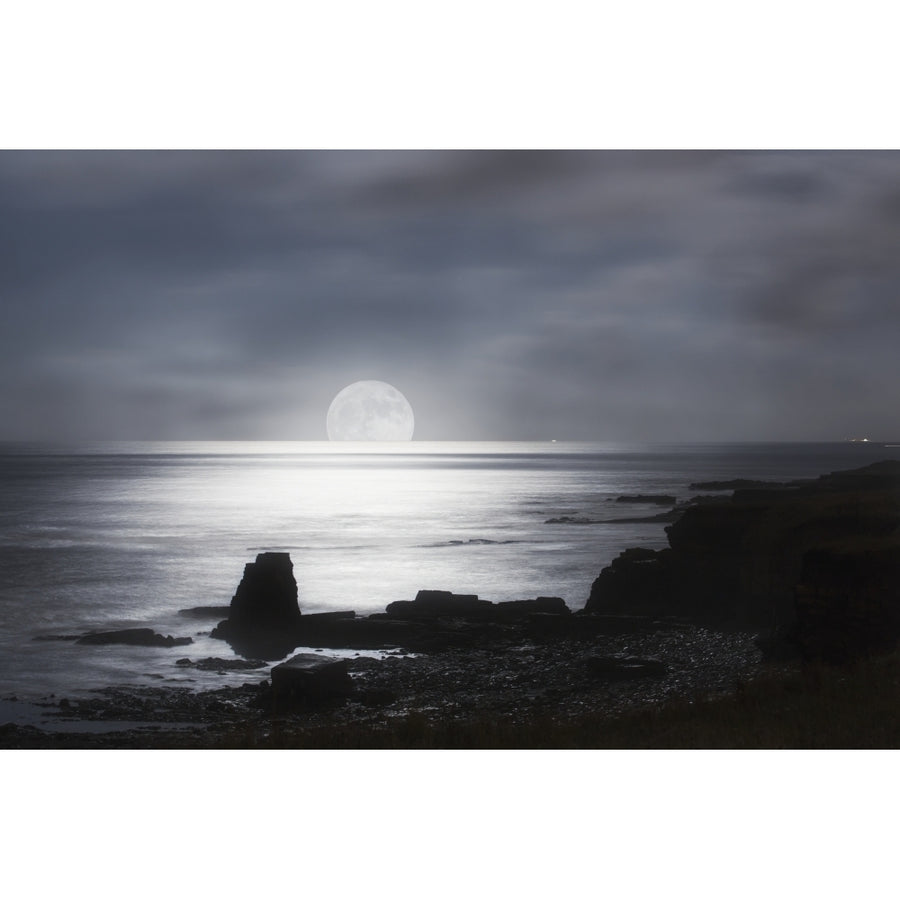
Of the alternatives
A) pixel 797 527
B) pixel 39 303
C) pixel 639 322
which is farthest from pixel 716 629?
pixel 39 303

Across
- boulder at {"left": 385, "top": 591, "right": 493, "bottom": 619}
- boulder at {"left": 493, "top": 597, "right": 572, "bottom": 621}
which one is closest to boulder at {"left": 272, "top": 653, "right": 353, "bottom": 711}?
boulder at {"left": 385, "top": 591, "right": 493, "bottom": 619}

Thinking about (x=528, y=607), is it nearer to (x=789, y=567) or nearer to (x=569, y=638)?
(x=569, y=638)

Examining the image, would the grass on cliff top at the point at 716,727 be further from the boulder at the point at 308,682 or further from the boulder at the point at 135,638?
the boulder at the point at 135,638

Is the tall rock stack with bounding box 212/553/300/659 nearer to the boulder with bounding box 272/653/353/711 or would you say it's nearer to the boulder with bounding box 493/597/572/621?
the boulder with bounding box 272/653/353/711

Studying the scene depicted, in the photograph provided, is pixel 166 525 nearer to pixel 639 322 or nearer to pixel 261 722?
pixel 261 722

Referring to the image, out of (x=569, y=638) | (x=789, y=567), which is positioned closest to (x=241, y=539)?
(x=569, y=638)
